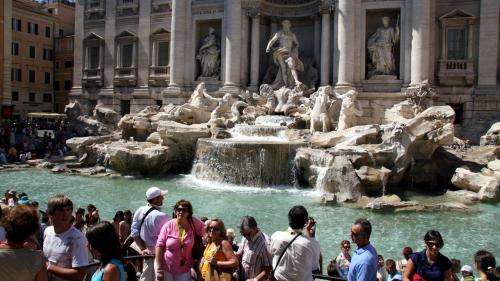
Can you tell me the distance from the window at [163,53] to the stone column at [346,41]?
10.5 meters

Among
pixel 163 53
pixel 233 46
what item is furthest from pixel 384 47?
pixel 163 53

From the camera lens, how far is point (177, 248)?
4891mm

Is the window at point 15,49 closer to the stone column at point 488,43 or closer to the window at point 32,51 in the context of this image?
the window at point 32,51

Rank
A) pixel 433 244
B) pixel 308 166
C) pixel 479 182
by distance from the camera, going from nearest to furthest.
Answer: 1. pixel 433 244
2. pixel 479 182
3. pixel 308 166

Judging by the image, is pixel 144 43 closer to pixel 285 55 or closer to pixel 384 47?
pixel 285 55

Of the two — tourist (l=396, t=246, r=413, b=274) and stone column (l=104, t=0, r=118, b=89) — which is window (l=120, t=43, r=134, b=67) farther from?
tourist (l=396, t=246, r=413, b=274)

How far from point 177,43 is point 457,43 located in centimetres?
1394

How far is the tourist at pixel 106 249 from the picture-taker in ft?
11.8

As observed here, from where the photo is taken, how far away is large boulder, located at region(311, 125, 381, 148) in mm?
17203

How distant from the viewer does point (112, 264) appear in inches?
142

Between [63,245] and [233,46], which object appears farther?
[233,46]

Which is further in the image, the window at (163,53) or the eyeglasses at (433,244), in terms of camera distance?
the window at (163,53)

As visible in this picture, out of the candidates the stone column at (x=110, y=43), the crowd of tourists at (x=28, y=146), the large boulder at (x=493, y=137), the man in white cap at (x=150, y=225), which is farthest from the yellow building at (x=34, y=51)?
the man in white cap at (x=150, y=225)

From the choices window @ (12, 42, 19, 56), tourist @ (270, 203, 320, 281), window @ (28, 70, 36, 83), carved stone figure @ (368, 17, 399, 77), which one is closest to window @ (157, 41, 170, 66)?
carved stone figure @ (368, 17, 399, 77)
